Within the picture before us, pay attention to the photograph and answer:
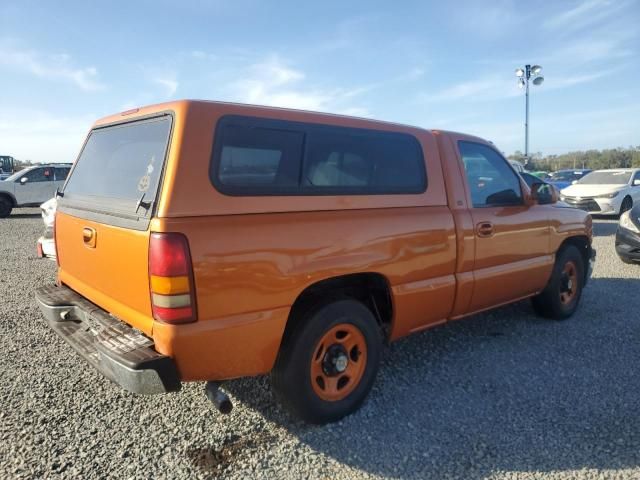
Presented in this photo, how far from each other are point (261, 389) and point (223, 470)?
92cm

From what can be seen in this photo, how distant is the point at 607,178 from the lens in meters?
14.5

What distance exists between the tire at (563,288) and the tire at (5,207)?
16671mm

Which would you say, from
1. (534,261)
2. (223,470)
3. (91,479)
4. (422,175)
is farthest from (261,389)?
(534,261)

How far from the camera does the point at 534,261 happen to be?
440cm

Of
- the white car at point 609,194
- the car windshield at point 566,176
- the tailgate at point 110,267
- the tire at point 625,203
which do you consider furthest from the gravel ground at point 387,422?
the car windshield at point 566,176

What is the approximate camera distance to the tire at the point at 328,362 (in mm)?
2814

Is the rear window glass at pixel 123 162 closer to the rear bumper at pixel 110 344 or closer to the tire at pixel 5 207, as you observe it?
the rear bumper at pixel 110 344

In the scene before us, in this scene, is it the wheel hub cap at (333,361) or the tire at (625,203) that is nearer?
the wheel hub cap at (333,361)

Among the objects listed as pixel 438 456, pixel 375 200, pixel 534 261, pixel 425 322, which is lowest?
pixel 438 456

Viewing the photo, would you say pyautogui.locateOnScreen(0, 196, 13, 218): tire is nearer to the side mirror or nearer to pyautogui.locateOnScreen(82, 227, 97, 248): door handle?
pyautogui.locateOnScreen(82, 227, 97, 248): door handle

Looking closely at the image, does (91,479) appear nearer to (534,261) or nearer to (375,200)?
(375,200)

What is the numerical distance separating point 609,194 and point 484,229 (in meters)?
12.1

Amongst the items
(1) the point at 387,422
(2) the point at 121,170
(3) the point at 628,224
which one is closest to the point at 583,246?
(3) the point at 628,224

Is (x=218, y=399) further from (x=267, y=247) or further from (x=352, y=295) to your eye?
(x=352, y=295)
